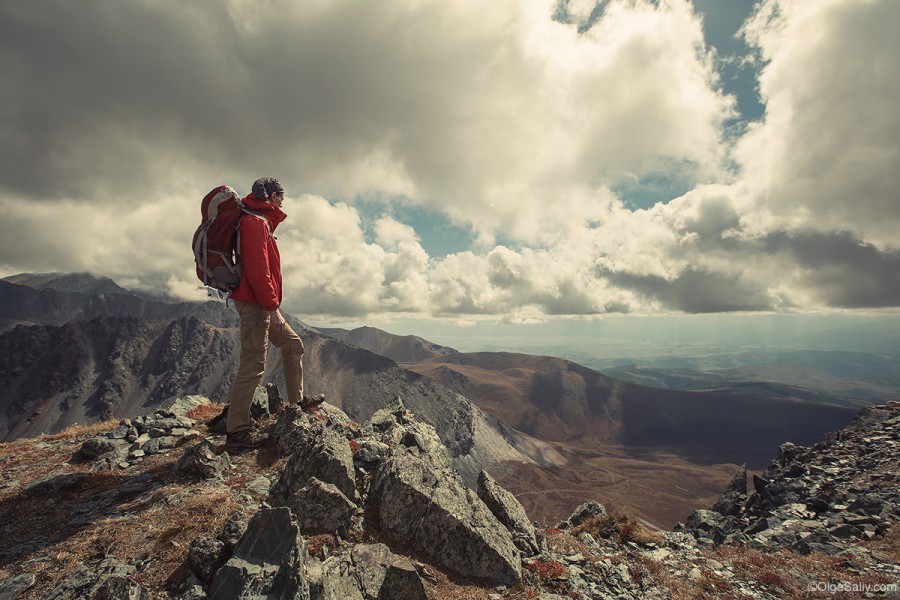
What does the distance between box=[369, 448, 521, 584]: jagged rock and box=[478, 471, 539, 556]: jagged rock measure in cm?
95

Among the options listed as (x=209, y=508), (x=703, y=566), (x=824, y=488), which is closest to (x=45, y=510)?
(x=209, y=508)

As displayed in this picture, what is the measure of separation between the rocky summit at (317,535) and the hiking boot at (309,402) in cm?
93

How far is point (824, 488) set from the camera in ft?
76.5

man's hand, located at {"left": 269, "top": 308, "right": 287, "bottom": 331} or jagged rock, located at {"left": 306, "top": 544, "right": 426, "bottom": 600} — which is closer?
jagged rock, located at {"left": 306, "top": 544, "right": 426, "bottom": 600}

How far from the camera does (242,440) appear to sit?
39.5 feet

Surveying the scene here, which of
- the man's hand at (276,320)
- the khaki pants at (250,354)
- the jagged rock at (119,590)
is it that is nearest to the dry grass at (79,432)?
the khaki pants at (250,354)

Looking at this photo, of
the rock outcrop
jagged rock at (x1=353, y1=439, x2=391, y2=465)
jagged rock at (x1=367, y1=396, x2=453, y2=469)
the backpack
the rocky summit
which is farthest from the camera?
the rock outcrop

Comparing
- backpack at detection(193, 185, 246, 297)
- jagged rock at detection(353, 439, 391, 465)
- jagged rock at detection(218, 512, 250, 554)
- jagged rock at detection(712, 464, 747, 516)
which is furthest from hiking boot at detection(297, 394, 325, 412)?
jagged rock at detection(712, 464, 747, 516)

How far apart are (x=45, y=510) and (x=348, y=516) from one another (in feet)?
22.7

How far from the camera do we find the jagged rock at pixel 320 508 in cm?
873

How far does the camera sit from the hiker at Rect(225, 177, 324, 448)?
10.5 meters

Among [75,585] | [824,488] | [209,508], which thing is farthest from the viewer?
[824,488]

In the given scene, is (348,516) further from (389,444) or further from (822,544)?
(822,544)

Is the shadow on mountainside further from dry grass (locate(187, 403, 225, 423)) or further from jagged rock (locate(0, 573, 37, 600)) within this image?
dry grass (locate(187, 403, 225, 423))
